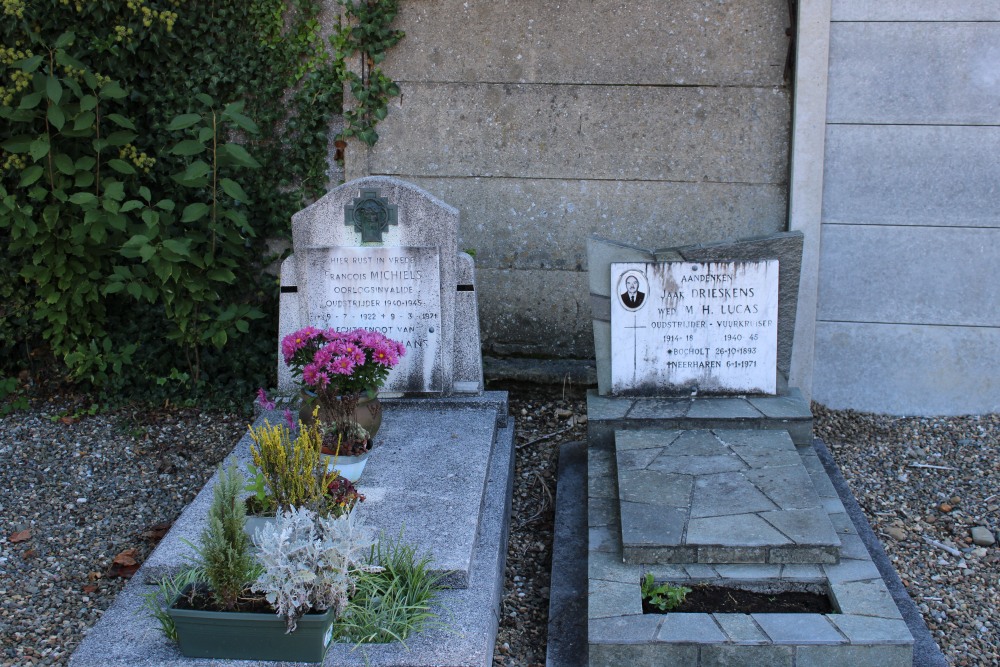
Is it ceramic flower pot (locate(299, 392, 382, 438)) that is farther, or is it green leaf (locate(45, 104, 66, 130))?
green leaf (locate(45, 104, 66, 130))

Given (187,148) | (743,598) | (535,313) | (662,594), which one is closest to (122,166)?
(187,148)

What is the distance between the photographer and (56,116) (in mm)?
4766

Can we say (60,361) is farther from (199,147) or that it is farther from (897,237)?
(897,237)

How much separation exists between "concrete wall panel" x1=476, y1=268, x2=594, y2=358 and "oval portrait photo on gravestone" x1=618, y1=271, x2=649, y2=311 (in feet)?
3.19

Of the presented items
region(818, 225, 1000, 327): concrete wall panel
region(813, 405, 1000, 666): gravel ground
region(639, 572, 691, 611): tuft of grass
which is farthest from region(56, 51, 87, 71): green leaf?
region(813, 405, 1000, 666): gravel ground

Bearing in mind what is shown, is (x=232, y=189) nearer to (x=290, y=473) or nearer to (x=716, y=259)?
(x=290, y=473)

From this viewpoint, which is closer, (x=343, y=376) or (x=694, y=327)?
(x=343, y=376)

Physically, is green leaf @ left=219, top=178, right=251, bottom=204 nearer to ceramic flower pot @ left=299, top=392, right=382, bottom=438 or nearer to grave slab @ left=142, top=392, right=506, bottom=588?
grave slab @ left=142, top=392, right=506, bottom=588

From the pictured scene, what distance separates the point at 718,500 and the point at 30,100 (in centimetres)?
379

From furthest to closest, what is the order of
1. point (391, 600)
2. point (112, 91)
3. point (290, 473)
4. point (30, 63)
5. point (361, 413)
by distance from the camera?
1. point (112, 91)
2. point (30, 63)
3. point (361, 413)
4. point (290, 473)
5. point (391, 600)

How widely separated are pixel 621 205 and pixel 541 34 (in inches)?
40.9

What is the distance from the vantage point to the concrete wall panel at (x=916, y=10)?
494cm

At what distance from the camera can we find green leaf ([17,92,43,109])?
4.76m

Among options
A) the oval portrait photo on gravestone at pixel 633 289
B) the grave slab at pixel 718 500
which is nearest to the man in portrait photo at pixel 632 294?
the oval portrait photo on gravestone at pixel 633 289
